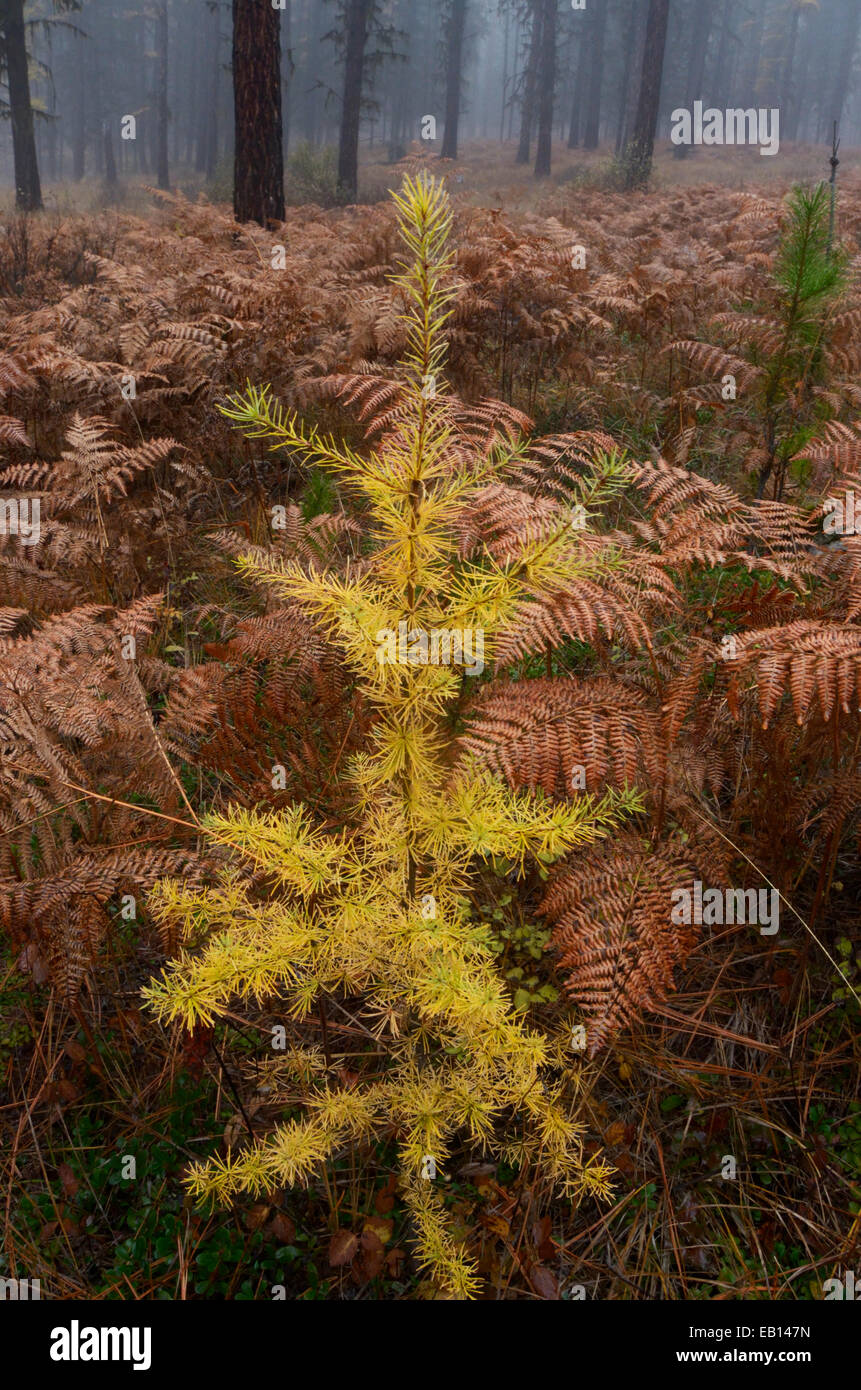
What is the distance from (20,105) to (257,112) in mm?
13633

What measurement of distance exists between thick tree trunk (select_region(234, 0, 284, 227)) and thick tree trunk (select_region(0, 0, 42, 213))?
37.8ft

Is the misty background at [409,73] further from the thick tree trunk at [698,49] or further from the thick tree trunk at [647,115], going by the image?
the thick tree trunk at [647,115]

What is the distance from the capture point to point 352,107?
21000 millimetres

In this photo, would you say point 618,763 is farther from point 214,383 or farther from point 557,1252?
point 214,383

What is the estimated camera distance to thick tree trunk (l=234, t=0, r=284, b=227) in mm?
7543

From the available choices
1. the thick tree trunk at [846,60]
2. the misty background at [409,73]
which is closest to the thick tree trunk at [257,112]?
the misty background at [409,73]

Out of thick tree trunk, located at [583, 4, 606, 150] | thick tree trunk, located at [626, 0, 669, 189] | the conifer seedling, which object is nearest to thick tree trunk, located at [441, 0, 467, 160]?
thick tree trunk, located at [583, 4, 606, 150]

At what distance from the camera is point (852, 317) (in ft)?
13.7

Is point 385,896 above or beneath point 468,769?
beneath

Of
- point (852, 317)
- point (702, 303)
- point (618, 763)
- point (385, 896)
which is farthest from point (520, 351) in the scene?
point (385, 896)

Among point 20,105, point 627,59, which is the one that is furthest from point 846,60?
point 20,105

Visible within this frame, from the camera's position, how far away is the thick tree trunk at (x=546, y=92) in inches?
1245

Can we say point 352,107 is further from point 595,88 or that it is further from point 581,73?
point 581,73

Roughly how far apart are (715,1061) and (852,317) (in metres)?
3.84
